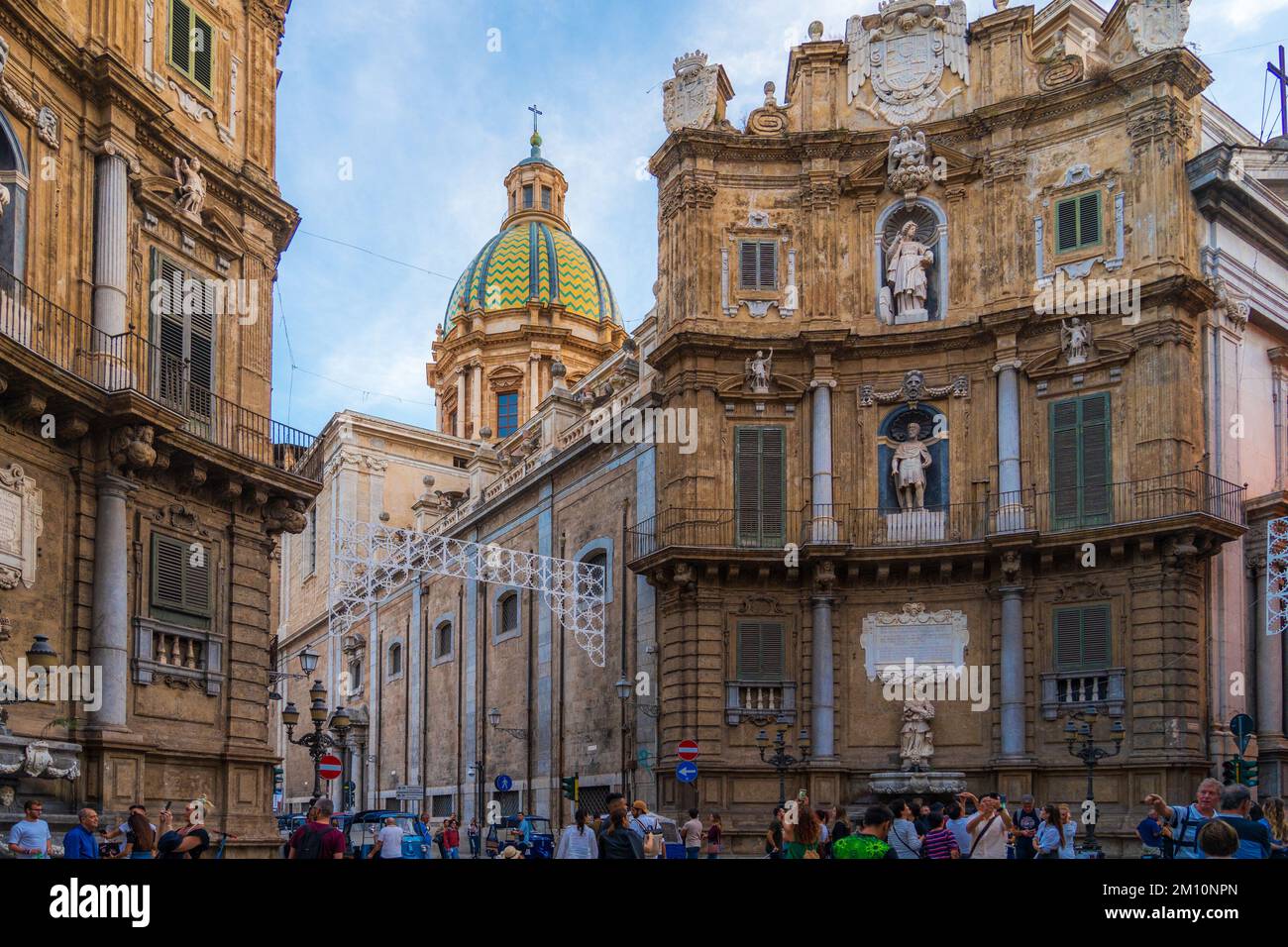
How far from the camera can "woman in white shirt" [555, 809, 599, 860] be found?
49.8 feet

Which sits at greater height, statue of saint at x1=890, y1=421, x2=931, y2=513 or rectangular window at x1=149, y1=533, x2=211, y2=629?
statue of saint at x1=890, y1=421, x2=931, y2=513

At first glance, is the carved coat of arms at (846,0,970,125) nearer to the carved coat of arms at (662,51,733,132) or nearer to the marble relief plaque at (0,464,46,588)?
the carved coat of arms at (662,51,733,132)

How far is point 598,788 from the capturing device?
37156 millimetres

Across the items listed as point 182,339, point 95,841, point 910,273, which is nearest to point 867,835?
point 95,841

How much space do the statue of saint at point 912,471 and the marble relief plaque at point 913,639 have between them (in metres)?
2.24

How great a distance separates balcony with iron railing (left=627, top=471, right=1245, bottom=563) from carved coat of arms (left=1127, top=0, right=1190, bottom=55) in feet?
28.8

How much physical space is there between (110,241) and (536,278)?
46903mm

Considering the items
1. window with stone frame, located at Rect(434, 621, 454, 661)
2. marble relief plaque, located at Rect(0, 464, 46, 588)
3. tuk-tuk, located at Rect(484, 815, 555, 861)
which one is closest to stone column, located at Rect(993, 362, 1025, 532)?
tuk-tuk, located at Rect(484, 815, 555, 861)

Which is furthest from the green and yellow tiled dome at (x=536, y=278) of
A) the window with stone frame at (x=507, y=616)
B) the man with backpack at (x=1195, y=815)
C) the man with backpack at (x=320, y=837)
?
the man with backpack at (x=1195, y=815)

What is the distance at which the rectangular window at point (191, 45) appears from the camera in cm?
2378

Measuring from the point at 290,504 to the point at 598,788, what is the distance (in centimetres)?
1519

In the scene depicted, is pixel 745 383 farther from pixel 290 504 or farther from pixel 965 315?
pixel 290 504

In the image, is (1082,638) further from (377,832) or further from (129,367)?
(129,367)

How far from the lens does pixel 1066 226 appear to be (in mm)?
31516
